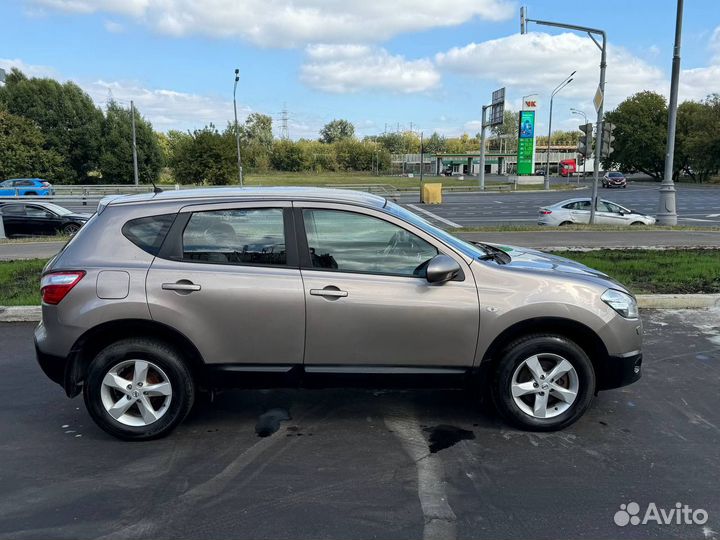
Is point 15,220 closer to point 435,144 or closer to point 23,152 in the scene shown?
point 23,152

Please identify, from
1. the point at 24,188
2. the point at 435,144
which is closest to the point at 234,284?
the point at 24,188

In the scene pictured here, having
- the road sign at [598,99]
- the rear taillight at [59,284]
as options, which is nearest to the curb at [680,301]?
the rear taillight at [59,284]

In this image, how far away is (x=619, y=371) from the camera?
3879mm

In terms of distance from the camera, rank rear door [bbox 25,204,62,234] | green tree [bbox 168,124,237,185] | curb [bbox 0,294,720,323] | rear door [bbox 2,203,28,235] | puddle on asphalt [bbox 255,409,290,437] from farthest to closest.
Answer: green tree [bbox 168,124,237,185]
rear door [bbox 2,203,28,235]
rear door [bbox 25,204,62,234]
curb [bbox 0,294,720,323]
puddle on asphalt [bbox 255,409,290,437]

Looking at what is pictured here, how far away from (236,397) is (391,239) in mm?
1964

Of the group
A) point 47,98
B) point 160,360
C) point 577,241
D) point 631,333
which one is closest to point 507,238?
point 577,241

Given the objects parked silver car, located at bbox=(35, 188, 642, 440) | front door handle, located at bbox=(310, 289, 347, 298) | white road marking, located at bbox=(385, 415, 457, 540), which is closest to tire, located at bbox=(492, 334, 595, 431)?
parked silver car, located at bbox=(35, 188, 642, 440)

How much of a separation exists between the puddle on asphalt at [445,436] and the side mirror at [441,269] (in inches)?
43.6

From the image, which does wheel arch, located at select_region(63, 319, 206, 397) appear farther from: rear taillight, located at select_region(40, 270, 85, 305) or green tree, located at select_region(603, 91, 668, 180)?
green tree, located at select_region(603, 91, 668, 180)

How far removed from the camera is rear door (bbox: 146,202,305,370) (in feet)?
12.1

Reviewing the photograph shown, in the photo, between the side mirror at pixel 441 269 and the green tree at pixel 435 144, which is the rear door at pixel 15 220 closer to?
the side mirror at pixel 441 269

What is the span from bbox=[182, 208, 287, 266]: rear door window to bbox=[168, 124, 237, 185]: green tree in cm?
4386

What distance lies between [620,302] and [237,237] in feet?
8.92

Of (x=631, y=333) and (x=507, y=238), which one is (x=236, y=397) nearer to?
(x=631, y=333)
